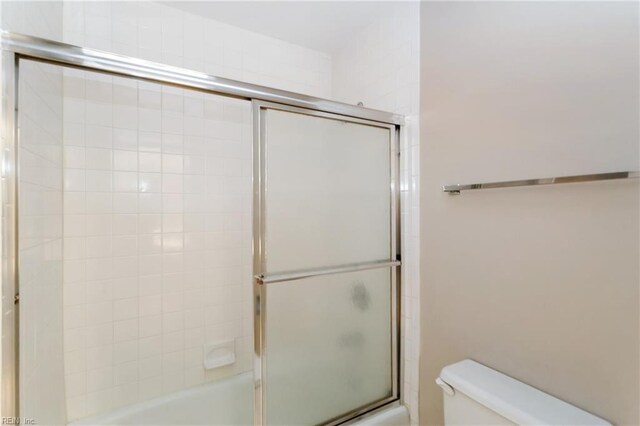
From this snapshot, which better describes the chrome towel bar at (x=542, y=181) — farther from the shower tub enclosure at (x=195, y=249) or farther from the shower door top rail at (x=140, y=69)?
the shower door top rail at (x=140, y=69)

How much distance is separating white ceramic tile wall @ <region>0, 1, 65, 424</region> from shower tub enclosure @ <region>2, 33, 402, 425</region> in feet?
0.04

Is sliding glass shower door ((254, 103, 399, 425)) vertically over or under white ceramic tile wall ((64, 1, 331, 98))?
under

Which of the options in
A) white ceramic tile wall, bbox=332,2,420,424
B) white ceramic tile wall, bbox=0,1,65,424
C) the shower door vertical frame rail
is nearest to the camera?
the shower door vertical frame rail

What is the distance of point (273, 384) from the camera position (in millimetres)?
1220

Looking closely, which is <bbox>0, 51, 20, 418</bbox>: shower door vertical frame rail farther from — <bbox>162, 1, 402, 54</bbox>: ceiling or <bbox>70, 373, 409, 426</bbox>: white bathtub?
<bbox>162, 1, 402, 54</bbox>: ceiling

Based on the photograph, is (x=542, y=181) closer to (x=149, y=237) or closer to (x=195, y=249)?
(x=195, y=249)

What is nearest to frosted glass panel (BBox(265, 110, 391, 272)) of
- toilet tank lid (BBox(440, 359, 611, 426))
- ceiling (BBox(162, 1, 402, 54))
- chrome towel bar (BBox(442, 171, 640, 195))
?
chrome towel bar (BBox(442, 171, 640, 195))

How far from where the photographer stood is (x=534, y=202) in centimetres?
103

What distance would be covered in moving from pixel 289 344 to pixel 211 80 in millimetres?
1059

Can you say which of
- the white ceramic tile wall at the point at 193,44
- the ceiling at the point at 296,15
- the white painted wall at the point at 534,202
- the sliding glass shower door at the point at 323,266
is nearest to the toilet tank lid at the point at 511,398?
the white painted wall at the point at 534,202

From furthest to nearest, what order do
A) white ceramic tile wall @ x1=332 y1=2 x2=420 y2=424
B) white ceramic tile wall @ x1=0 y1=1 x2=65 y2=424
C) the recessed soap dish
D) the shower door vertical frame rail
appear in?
the recessed soap dish < white ceramic tile wall @ x1=332 y1=2 x2=420 y2=424 < white ceramic tile wall @ x1=0 y1=1 x2=65 y2=424 < the shower door vertical frame rail

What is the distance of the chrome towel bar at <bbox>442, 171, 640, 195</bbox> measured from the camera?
2.61ft

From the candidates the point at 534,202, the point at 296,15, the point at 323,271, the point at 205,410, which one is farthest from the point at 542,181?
the point at 205,410

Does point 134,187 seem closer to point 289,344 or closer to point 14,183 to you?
point 14,183
